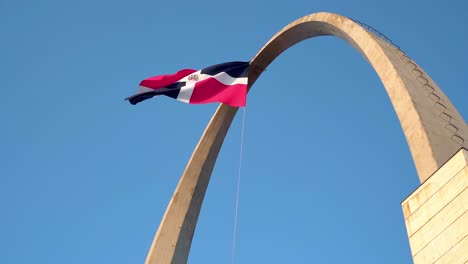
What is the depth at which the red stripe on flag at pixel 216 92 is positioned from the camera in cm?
2056

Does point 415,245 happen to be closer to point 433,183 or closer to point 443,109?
point 433,183

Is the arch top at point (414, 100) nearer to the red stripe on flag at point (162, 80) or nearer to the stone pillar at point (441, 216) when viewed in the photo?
the stone pillar at point (441, 216)

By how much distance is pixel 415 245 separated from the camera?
36.1 feet

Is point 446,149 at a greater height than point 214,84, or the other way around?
point 214,84

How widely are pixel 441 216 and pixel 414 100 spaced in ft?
11.3

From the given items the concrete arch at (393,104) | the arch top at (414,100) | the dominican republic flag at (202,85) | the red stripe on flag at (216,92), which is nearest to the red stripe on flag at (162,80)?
the dominican republic flag at (202,85)

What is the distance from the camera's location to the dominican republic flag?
20812 mm

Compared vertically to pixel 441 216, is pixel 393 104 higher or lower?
higher

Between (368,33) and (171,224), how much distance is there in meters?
9.27

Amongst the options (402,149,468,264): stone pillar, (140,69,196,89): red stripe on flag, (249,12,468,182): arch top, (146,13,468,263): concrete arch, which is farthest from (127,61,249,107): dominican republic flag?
(402,149,468,264): stone pillar

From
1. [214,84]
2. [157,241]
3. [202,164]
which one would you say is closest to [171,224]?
[157,241]

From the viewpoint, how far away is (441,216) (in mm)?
10602

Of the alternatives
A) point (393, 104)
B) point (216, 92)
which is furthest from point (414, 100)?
point (216, 92)

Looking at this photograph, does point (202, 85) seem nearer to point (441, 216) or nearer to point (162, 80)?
point (162, 80)
